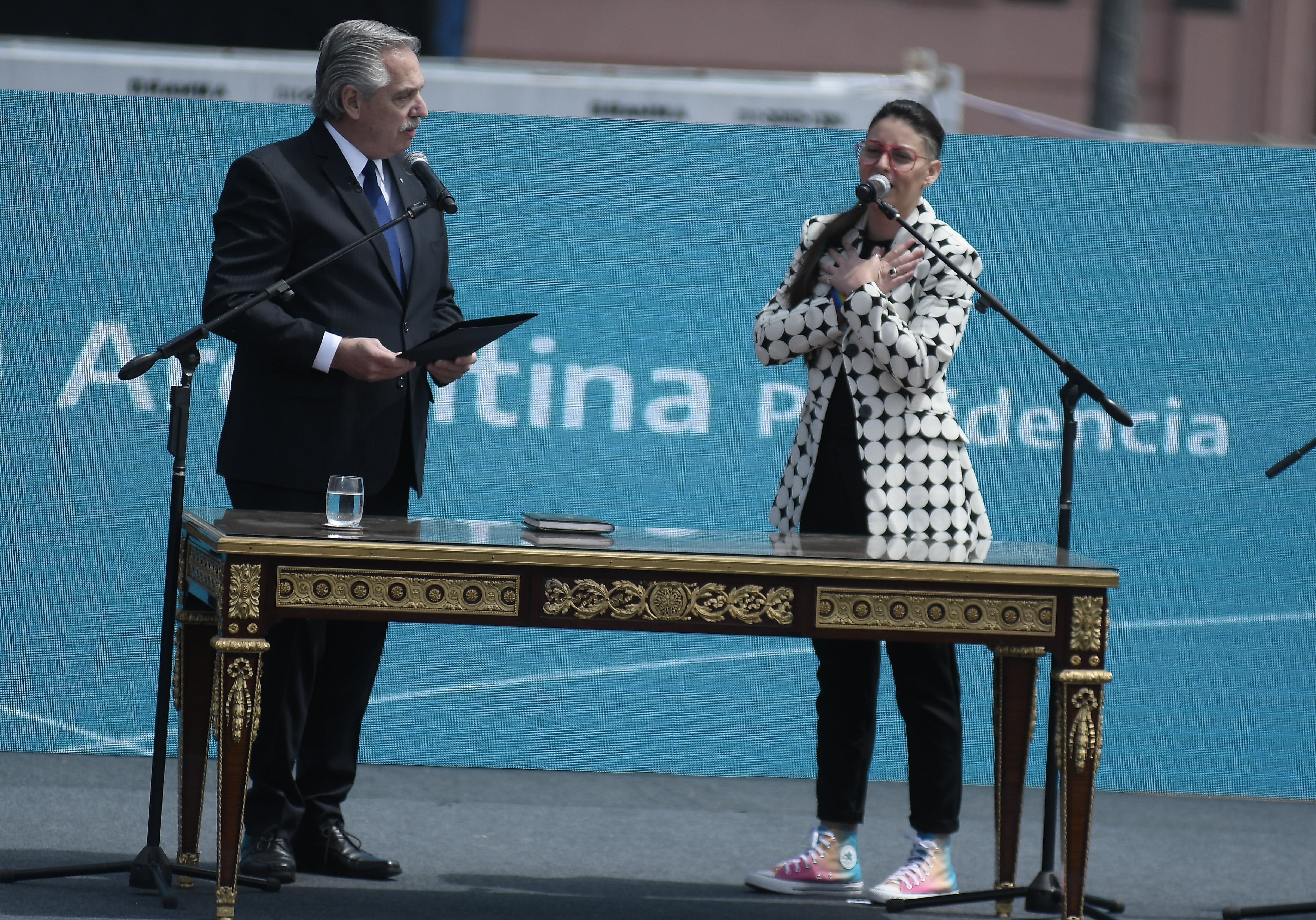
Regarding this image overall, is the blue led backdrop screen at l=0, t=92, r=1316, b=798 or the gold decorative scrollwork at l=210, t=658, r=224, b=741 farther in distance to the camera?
the blue led backdrop screen at l=0, t=92, r=1316, b=798

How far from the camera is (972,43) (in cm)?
1274

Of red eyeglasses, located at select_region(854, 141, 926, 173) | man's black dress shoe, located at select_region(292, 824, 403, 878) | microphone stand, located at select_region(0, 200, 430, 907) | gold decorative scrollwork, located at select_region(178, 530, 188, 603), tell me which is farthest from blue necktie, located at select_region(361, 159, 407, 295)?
man's black dress shoe, located at select_region(292, 824, 403, 878)

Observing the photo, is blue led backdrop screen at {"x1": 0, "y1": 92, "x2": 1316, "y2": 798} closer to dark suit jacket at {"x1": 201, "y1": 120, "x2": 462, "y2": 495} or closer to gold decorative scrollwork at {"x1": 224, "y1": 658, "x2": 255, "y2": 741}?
dark suit jacket at {"x1": 201, "y1": 120, "x2": 462, "y2": 495}

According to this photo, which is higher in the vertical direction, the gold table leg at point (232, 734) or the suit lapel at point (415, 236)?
the suit lapel at point (415, 236)

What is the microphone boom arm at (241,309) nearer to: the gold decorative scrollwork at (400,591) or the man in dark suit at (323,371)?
the man in dark suit at (323,371)

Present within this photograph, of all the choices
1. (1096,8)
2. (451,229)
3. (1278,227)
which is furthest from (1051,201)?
(1096,8)

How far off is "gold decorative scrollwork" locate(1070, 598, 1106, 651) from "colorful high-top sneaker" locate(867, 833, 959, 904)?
0.68 m

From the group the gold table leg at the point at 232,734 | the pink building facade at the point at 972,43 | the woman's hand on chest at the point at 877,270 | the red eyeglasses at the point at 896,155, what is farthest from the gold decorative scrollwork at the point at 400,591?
the pink building facade at the point at 972,43

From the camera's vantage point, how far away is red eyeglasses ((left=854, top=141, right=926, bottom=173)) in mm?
3664

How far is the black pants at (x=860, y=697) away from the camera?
3.72 m

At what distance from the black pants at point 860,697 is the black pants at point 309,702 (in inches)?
37.7

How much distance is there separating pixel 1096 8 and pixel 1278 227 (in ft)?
27.3

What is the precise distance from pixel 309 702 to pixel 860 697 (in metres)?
1.25

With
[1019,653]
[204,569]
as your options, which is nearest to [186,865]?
[204,569]
